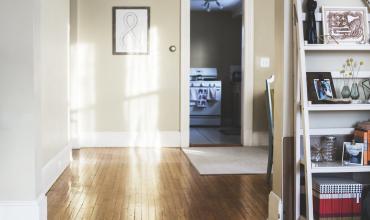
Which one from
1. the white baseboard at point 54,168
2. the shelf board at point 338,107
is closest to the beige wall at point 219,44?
the white baseboard at point 54,168

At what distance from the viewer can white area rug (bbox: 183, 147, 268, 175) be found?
16.6ft

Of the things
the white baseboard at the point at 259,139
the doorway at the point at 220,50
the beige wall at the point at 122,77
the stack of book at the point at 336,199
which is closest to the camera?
the stack of book at the point at 336,199

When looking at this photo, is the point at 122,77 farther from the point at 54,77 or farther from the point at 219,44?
the point at 219,44

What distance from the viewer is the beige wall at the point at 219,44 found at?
10.7 metres

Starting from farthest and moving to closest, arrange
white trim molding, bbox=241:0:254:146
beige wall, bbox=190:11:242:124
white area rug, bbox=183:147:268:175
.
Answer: beige wall, bbox=190:11:242:124, white trim molding, bbox=241:0:254:146, white area rug, bbox=183:147:268:175

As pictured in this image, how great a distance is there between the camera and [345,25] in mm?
3057

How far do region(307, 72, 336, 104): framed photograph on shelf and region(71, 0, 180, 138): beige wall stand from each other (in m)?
3.86

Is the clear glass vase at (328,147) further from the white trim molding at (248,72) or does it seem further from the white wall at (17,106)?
the white trim molding at (248,72)

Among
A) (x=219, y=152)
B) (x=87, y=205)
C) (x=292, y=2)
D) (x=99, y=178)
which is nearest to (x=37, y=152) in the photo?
(x=87, y=205)

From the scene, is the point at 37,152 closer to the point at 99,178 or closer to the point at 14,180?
the point at 14,180

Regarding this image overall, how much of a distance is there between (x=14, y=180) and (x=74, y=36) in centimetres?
376

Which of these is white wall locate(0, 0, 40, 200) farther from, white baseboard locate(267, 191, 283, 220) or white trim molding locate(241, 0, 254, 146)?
white trim molding locate(241, 0, 254, 146)

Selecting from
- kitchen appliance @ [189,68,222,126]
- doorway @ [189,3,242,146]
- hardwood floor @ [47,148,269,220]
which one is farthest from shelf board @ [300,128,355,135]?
doorway @ [189,3,242,146]

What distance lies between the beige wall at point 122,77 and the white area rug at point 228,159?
745 millimetres
